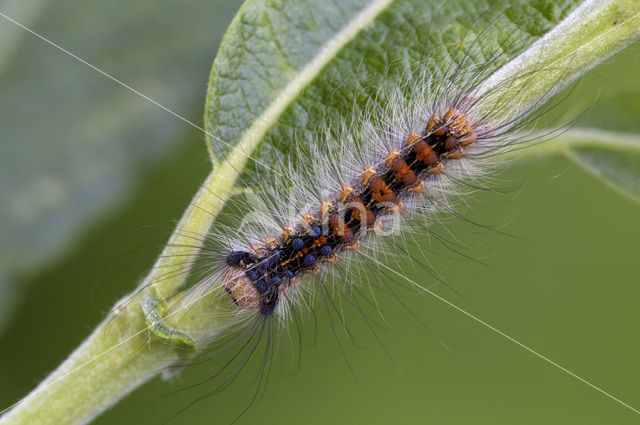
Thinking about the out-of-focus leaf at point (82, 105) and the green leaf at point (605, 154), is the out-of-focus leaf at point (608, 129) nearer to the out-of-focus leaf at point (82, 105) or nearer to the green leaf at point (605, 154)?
the green leaf at point (605, 154)

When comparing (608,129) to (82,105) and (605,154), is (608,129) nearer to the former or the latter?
(605,154)

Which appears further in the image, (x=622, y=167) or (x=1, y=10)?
(x=1, y=10)

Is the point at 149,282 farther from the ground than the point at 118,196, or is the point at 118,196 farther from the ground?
the point at 118,196

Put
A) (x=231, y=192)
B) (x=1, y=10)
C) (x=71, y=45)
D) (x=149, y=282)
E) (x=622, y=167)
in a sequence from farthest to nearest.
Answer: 1. (x=71, y=45)
2. (x=1, y=10)
3. (x=622, y=167)
4. (x=231, y=192)
5. (x=149, y=282)

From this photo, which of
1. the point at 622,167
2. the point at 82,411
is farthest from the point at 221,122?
the point at 622,167

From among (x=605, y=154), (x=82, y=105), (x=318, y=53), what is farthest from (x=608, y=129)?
(x=82, y=105)

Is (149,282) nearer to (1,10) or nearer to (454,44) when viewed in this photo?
(454,44)

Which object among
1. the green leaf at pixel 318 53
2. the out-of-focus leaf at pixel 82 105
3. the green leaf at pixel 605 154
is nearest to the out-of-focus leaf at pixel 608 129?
the green leaf at pixel 605 154

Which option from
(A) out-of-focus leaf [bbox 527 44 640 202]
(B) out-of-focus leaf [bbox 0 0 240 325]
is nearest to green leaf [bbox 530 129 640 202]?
(A) out-of-focus leaf [bbox 527 44 640 202]
